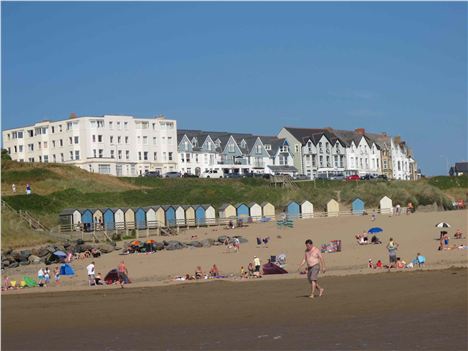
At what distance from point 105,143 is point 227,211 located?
3264 cm

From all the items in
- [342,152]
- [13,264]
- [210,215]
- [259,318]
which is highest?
[342,152]

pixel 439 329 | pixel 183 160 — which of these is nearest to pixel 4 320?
pixel 439 329

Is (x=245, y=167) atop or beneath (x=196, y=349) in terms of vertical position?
atop

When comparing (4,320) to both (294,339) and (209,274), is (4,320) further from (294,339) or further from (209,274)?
(209,274)

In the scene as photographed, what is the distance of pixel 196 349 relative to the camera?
32.9 ft

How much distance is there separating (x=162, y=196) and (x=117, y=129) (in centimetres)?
2385

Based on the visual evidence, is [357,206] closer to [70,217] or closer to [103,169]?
[70,217]

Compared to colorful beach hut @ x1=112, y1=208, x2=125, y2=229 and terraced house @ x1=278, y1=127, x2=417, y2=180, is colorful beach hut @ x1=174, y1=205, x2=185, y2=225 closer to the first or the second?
colorful beach hut @ x1=112, y1=208, x2=125, y2=229

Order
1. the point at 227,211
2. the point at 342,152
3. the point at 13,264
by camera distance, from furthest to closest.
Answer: the point at 342,152, the point at 227,211, the point at 13,264

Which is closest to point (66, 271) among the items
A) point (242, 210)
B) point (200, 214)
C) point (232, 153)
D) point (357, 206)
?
point (200, 214)

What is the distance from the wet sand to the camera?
1018 centimetres

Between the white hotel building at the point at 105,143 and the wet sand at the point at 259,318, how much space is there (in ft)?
220

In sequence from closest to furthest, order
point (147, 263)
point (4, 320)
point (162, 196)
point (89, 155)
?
point (4, 320)
point (147, 263)
point (162, 196)
point (89, 155)

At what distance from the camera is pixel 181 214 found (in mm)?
54312
